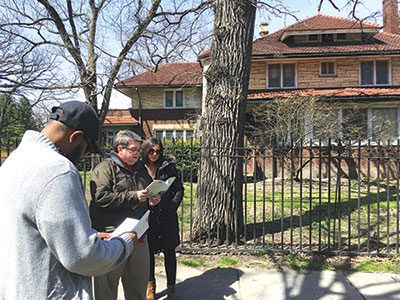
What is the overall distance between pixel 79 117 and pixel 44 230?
53 cm

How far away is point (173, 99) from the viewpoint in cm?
2584

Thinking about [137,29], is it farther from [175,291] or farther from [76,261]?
[76,261]

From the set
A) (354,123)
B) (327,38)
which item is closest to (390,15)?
(327,38)

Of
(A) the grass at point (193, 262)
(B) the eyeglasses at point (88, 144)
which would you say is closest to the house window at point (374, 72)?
(A) the grass at point (193, 262)

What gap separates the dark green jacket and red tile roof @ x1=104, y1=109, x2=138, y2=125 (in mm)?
22801

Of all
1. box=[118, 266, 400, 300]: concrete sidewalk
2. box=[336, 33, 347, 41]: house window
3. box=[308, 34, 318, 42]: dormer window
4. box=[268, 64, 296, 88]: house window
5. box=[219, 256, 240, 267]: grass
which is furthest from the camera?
box=[308, 34, 318, 42]: dormer window

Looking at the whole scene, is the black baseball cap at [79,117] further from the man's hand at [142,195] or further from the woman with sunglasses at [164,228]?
the woman with sunglasses at [164,228]

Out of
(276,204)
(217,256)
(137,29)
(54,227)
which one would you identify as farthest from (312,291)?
(137,29)

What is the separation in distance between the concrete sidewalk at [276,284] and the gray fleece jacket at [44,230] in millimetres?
3039

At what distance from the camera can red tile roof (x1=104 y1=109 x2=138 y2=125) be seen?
1057 inches

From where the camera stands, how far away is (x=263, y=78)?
2072 cm

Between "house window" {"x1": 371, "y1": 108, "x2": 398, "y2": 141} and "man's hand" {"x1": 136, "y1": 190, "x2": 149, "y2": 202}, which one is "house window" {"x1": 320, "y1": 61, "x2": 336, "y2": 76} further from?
"man's hand" {"x1": 136, "y1": 190, "x2": 149, "y2": 202}

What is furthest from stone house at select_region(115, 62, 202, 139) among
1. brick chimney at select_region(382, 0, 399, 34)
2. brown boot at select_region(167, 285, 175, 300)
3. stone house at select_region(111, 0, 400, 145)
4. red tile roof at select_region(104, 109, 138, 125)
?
brown boot at select_region(167, 285, 175, 300)

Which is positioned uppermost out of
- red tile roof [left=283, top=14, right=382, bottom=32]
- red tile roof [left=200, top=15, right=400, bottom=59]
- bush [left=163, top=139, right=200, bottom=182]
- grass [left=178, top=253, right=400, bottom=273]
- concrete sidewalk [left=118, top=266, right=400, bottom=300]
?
red tile roof [left=283, top=14, right=382, bottom=32]
